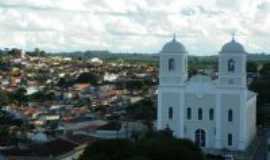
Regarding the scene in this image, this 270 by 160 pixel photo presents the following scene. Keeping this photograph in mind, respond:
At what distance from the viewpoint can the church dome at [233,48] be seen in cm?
4534

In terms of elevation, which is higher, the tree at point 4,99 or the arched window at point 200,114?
the arched window at point 200,114

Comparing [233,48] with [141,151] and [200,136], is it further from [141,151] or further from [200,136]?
[141,151]

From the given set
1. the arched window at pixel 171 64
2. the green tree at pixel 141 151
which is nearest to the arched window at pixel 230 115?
the arched window at pixel 171 64

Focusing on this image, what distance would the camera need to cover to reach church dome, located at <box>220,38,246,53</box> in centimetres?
4534

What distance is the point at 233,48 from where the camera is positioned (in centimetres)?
4544

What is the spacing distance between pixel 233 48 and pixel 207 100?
337cm

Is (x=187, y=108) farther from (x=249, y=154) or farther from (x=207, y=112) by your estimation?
(x=249, y=154)

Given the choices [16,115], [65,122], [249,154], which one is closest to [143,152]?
[249,154]

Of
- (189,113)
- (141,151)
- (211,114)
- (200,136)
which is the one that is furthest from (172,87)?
(141,151)

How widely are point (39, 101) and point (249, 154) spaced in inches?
1815

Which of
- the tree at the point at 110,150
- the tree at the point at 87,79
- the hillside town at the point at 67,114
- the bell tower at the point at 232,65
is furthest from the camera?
the tree at the point at 87,79

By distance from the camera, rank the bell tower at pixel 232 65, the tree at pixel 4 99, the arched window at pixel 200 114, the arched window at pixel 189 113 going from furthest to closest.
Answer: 1. the tree at pixel 4 99
2. the arched window at pixel 189 113
3. the arched window at pixel 200 114
4. the bell tower at pixel 232 65

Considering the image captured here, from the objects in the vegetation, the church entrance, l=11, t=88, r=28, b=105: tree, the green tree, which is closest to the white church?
the church entrance

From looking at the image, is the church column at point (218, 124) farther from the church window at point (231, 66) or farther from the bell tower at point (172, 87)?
the bell tower at point (172, 87)
